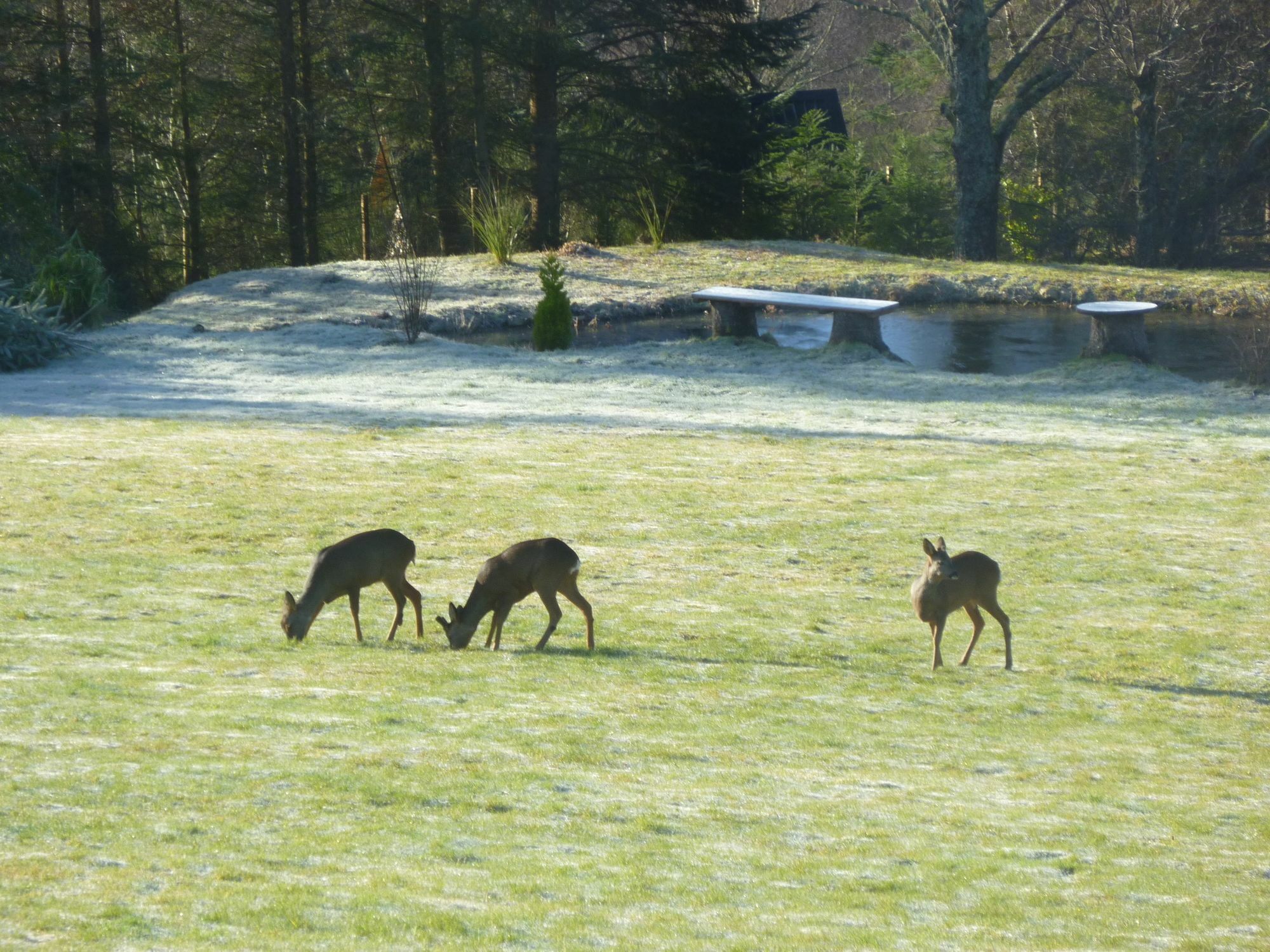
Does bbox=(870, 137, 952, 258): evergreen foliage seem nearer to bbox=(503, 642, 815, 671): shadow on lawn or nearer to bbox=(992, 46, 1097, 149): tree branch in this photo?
bbox=(992, 46, 1097, 149): tree branch

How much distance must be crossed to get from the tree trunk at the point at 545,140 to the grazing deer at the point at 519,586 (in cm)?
2666

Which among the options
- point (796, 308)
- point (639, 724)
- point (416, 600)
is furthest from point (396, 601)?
point (796, 308)

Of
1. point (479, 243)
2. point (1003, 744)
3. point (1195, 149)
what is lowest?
point (1003, 744)

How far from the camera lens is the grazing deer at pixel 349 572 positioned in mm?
7094

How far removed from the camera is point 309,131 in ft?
120

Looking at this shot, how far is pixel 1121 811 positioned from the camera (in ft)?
17.5

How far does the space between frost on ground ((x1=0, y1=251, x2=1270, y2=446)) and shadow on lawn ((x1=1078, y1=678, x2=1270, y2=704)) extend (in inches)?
286

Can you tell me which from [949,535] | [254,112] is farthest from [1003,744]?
[254,112]

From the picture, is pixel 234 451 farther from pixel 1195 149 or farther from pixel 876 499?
pixel 1195 149

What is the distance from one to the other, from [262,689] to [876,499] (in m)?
6.17

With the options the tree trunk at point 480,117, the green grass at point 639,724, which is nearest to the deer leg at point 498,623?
the green grass at point 639,724

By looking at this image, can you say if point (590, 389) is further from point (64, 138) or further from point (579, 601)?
point (64, 138)

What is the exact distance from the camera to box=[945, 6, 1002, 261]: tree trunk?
3098 centimetres

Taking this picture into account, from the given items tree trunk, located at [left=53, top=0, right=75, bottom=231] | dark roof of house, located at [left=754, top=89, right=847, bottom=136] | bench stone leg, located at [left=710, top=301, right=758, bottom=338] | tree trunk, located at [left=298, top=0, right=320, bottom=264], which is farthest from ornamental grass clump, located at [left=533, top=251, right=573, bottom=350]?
dark roof of house, located at [left=754, top=89, right=847, bottom=136]
